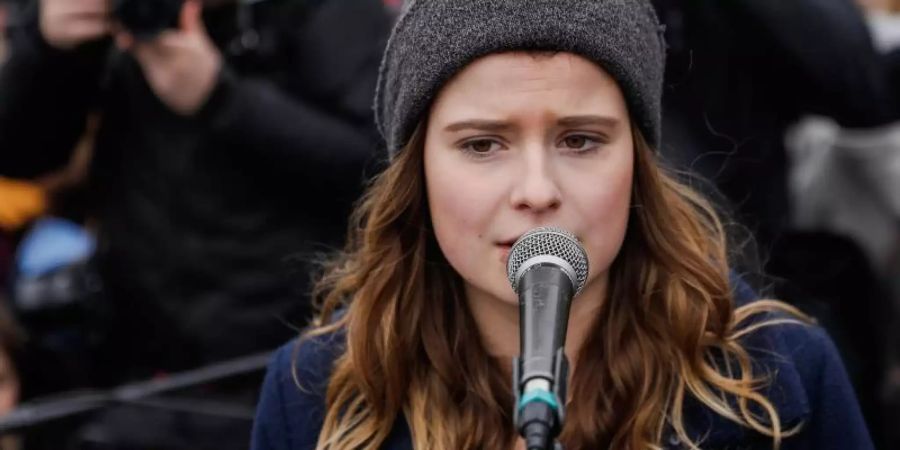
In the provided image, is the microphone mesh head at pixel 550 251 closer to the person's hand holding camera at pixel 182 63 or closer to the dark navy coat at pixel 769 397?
the dark navy coat at pixel 769 397

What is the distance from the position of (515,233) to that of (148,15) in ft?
4.52

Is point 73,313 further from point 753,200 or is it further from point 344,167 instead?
point 753,200

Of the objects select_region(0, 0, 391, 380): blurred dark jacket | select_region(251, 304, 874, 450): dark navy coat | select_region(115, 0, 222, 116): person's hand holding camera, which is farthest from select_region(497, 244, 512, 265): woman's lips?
select_region(115, 0, 222, 116): person's hand holding camera

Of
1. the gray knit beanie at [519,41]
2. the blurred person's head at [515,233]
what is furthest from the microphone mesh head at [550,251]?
the gray knit beanie at [519,41]

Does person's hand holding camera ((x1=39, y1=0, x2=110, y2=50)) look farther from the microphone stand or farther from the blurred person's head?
the microphone stand

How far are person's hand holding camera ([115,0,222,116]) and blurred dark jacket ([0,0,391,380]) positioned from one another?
32 mm

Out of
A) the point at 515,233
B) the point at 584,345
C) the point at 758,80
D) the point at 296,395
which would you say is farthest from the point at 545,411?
the point at 758,80

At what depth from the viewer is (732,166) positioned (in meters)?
3.40

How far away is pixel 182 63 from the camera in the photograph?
10.6ft

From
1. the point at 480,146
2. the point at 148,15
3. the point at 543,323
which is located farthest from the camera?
the point at 148,15

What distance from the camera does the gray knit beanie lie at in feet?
7.36

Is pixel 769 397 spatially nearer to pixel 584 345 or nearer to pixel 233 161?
pixel 584 345

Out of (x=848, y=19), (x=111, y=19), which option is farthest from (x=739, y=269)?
(x=111, y=19)

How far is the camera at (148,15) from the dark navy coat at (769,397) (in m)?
0.94
